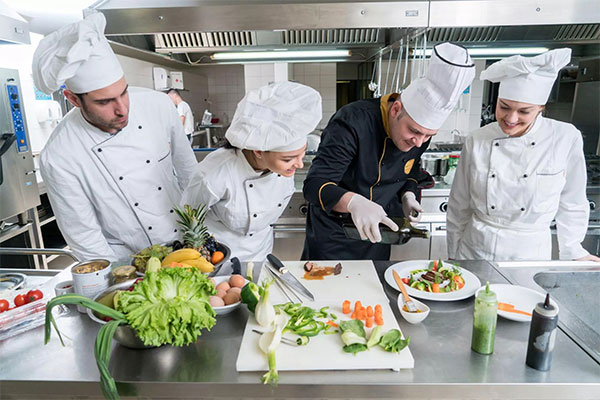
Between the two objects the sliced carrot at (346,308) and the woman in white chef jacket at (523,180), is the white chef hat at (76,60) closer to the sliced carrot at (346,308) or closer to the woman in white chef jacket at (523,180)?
the sliced carrot at (346,308)

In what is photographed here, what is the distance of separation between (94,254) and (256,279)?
0.78m

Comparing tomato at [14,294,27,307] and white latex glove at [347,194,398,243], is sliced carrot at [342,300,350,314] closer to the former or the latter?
white latex glove at [347,194,398,243]

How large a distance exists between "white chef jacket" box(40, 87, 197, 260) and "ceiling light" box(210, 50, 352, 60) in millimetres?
1474

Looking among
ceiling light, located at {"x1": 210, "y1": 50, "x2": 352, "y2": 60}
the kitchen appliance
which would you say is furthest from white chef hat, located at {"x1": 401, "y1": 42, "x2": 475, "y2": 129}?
the kitchen appliance

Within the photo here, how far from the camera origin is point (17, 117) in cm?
331

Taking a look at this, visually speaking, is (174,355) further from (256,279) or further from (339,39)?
(339,39)

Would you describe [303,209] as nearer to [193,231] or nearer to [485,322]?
[193,231]

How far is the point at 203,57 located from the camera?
3447mm

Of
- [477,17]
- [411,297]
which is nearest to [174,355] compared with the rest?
[411,297]

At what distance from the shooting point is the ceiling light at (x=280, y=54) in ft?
10.4

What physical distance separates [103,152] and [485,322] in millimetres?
1579

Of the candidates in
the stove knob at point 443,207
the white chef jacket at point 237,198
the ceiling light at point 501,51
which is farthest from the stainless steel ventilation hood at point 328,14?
the stove knob at point 443,207

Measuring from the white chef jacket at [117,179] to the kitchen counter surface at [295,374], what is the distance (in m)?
0.70

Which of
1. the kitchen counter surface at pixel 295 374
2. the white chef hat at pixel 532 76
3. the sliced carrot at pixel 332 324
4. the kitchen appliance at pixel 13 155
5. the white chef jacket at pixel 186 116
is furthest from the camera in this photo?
the white chef jacket at pixel 186 116
